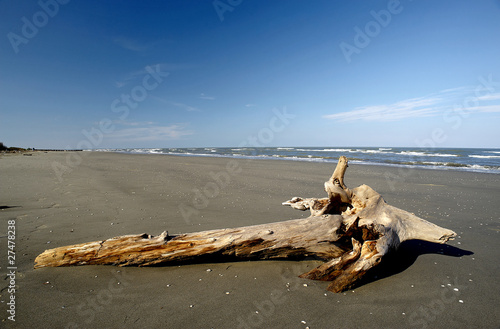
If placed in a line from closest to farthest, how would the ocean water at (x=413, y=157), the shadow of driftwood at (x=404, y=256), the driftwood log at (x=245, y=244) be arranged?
the shadow of driftwood at (x=404, y=256) < the driftwood log at (x=245, y=244) < the ocean water at (x=413, y=157)

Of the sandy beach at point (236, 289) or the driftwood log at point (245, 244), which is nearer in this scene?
the sandy beach at point (236, 289)

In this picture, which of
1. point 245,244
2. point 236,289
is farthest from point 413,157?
point 236,289

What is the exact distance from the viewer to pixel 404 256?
4.09 meters

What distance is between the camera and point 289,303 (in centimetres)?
290

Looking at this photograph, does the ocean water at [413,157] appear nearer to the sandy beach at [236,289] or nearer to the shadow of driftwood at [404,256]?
the shadow of driftwood at [404,256]

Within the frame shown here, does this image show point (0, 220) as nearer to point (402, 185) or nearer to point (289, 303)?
point (289, 303)

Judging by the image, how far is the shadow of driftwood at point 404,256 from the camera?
3463mm

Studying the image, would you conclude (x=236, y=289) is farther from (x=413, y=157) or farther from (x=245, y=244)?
(x=413, y=157)

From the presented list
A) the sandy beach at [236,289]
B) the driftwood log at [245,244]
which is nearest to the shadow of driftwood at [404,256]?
the sandy beach at [236,289]

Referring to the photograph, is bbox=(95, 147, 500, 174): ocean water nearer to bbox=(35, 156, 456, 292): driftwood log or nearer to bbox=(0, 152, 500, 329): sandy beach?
bbox=(0, 152, 500, 329): sandy beach

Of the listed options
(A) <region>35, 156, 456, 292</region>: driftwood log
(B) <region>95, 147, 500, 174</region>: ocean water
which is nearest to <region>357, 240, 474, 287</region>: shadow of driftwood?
(A) <region>35, 156, 456, 292</region>: driftwood log

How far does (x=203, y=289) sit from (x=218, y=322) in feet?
2.05

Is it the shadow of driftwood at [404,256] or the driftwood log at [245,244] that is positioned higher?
→ the driftwood log at [245,244]

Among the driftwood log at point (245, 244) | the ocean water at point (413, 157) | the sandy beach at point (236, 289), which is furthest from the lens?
the ocean water at point (413, 157)
